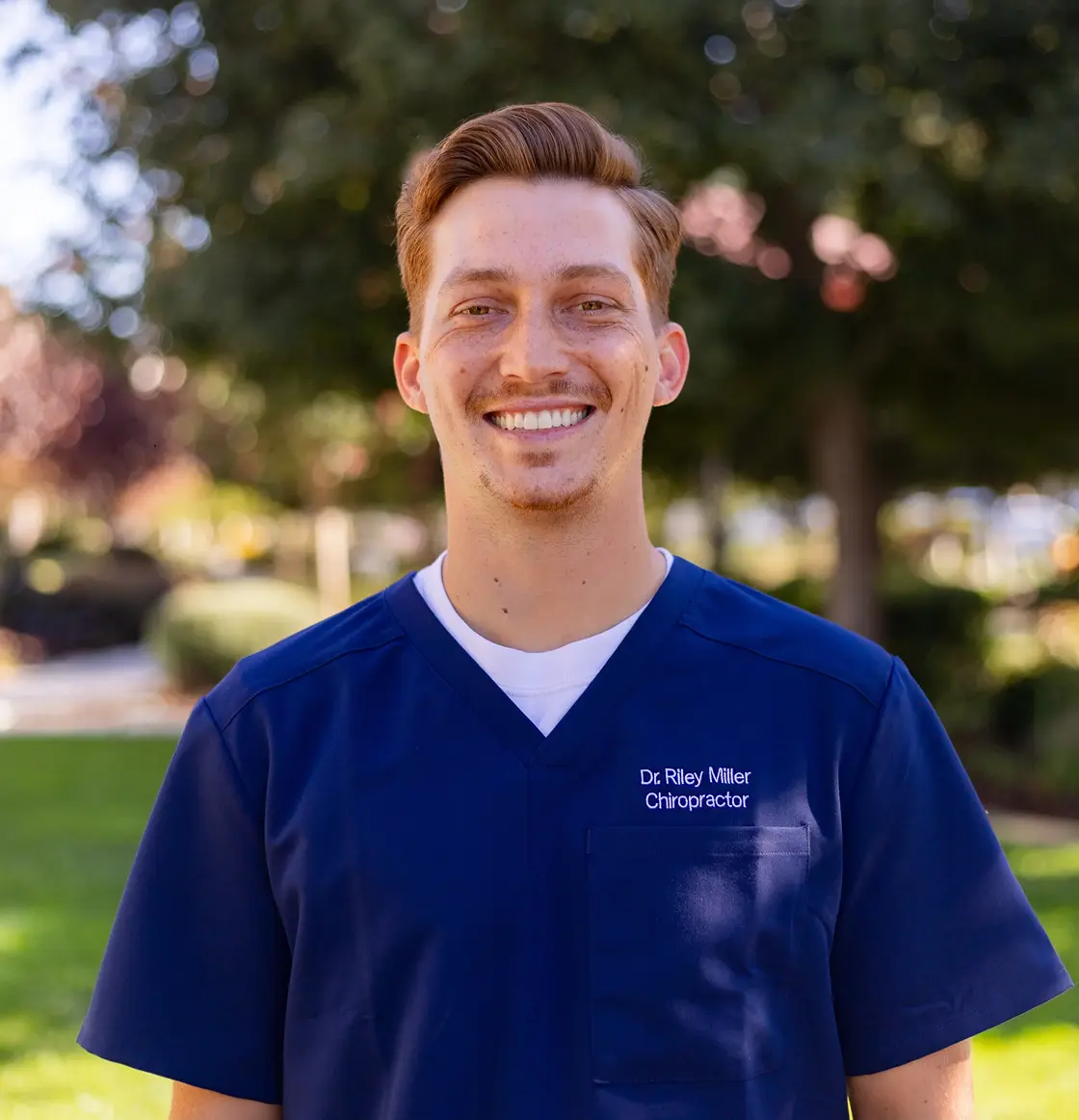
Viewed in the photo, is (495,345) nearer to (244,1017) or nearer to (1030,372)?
(244,1017)

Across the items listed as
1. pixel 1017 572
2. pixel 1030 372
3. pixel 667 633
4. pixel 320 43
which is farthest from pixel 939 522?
pixel 667 633

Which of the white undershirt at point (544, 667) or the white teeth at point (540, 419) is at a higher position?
the white teeth at point (540, 419)

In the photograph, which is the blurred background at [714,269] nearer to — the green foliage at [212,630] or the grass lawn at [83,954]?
the grass lawn at [83,954]

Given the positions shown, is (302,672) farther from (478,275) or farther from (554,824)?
(478,275)

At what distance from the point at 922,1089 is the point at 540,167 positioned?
1310 millimetres

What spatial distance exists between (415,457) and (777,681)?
1285cm

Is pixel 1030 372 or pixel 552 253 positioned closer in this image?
pixel 552 253

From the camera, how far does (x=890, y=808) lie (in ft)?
5.85

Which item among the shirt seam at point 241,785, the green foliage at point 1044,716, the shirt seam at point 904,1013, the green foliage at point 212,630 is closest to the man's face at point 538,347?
the shirt seam at point 241,785

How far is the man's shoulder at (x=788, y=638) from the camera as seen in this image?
1847mm

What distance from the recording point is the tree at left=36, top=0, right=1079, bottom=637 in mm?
7215

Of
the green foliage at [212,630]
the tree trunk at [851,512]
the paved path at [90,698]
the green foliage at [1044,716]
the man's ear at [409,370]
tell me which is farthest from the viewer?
the green foliage at [212,630]

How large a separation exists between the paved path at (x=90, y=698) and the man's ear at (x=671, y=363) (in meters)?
11.7

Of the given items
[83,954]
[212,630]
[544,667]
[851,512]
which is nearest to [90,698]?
[212,630]
